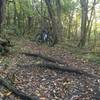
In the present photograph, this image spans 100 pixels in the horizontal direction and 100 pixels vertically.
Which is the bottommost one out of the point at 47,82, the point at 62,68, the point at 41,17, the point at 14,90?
the point at 47,82

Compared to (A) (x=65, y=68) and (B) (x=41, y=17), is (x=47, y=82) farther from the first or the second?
(B) (x=41, y=17)

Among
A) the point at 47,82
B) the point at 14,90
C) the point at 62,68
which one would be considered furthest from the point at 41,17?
the point at 14,90

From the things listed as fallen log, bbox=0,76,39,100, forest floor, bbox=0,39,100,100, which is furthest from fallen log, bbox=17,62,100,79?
fallen log, bbox=0,76,39,100

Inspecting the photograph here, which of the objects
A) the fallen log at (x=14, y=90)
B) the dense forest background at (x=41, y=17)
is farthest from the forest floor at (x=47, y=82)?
the dense forest background at (x=41, y=17)

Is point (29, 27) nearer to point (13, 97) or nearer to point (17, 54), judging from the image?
point (17, 54)

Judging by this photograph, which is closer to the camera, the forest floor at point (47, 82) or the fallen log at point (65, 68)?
the forest floor at point (47, 82)

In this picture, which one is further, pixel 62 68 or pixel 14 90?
pixel 62 68

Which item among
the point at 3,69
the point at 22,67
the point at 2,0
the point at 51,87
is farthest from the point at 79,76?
the point at 2,0

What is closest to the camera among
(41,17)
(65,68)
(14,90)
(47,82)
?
(14,90)

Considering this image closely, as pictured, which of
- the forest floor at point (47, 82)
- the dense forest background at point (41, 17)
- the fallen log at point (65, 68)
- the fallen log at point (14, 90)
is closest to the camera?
the fallen log at point (14, 90)

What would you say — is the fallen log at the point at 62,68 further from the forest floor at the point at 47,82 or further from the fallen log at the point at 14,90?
the fallen log at the point at 14,90

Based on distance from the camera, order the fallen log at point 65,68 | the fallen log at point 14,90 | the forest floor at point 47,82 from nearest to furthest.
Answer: the fallen log at point 14,90, the forest floor at point 47,82, the fallen log at point 65,68

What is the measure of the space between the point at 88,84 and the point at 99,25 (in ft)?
89.3

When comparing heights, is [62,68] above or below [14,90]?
above
